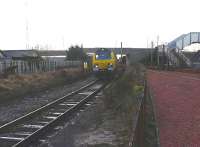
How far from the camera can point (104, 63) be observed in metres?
37.6

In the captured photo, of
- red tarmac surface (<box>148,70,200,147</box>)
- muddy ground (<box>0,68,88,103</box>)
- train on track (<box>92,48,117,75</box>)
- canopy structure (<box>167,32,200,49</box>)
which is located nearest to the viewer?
red tarmac surface (<box>148,70,200,147</box>)

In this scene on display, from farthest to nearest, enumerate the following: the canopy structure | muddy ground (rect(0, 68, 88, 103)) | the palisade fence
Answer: the canopy structure < the palisade fence < muddy ground (rect(0, 68, 88, 103))

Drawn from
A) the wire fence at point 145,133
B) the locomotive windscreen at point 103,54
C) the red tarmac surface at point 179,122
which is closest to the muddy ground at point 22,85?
the locomotive windscreen at point 103,54

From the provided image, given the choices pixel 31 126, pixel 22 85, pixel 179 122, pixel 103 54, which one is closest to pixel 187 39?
pixel 103 54

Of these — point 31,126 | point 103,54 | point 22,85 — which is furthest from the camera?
point 103,54

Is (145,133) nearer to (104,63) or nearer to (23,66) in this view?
(104,63)

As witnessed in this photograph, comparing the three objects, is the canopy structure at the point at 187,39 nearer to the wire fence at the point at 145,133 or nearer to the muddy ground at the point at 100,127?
the muddy ground at the point at 100,127

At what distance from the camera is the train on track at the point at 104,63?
37344mm


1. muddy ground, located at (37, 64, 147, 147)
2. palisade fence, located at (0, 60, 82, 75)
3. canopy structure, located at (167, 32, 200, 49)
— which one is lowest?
muddy ground, located at (37, 64, 147, 147)

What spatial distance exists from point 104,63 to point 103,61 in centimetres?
26

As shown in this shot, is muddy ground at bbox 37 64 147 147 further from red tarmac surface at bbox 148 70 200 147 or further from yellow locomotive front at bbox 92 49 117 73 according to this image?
yellow locomotive front at bbox 92 49 117 73

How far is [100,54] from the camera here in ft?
126

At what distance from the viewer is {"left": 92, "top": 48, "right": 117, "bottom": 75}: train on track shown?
37344 mm

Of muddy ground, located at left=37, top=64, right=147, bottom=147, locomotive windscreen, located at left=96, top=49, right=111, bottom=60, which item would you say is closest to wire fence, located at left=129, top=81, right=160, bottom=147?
muddy ground, located at left=37, top=64, right=147, bottom=147
